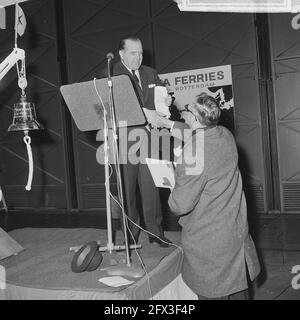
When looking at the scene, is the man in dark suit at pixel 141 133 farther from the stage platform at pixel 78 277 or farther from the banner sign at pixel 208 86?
the banner sign at pixel 208 86

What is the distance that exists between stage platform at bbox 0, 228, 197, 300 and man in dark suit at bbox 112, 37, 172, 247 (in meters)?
0.32

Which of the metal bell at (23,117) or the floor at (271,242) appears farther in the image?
the floor at (271,242)

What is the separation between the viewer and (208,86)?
667 cm

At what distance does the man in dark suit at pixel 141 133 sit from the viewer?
2936mm

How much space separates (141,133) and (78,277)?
1.17 meters

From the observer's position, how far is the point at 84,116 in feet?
9.17

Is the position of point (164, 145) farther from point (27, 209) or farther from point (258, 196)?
point (27, 209)

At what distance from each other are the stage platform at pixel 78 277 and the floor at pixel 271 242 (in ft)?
3.22

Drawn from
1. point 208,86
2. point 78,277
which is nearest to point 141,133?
point 78,277

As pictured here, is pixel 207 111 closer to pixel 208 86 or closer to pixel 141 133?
pixel 141 133

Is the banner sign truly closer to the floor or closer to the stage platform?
the floor

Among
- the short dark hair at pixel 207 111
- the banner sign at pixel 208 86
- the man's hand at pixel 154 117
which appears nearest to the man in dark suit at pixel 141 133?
the man's hand at pixel 154 117

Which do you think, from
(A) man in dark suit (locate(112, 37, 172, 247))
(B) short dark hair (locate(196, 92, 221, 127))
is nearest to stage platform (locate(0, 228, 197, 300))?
(A) man in dark suit (locate(112, 37, 172, 247))

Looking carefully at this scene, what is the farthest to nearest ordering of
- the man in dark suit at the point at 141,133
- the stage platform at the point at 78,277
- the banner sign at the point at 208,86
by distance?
1. the banner sign at the point at 208,86
2. the man in dark suit at the point at 141,133
3. the stage platform at the point at 78,277
